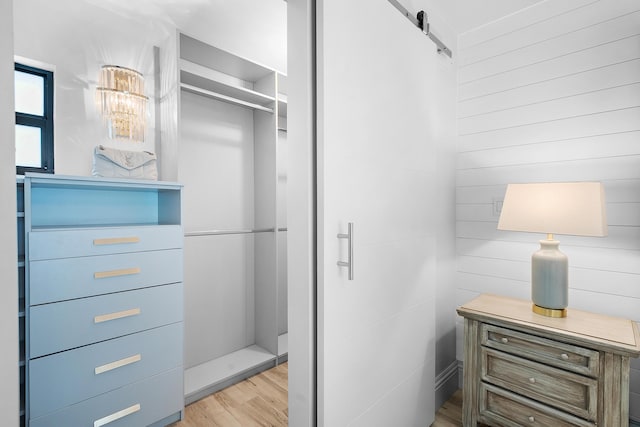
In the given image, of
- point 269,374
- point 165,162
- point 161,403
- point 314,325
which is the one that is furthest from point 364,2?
point 269,374

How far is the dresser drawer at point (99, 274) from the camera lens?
1471mm

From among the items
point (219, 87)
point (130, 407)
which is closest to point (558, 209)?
point (219, 87)

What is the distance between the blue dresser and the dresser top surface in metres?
1.81

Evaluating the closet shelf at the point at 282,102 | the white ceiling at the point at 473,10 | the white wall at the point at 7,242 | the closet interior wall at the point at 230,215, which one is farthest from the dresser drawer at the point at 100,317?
the white ceiling at the point at 473,10

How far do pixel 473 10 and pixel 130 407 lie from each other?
324 centimetres

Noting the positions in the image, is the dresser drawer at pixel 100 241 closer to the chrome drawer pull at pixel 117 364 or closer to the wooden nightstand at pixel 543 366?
the chrome drawer pull at pixel 117 364

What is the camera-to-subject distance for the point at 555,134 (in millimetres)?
1939

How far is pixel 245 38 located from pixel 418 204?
179cm

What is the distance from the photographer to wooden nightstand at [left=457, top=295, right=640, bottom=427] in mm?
1400

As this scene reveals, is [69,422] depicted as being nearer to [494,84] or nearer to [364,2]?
[364,2]

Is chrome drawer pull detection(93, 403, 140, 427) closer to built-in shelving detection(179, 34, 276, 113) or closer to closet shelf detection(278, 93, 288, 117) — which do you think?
built-in shelving detection(179, 34, 276, 113)

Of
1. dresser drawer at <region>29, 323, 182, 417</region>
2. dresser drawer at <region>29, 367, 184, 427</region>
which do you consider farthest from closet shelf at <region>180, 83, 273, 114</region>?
dresser drawer at <region>29, 367, 184, 427</region>

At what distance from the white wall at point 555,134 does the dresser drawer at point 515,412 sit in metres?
0.57

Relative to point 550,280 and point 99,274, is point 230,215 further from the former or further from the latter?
point 550,280
